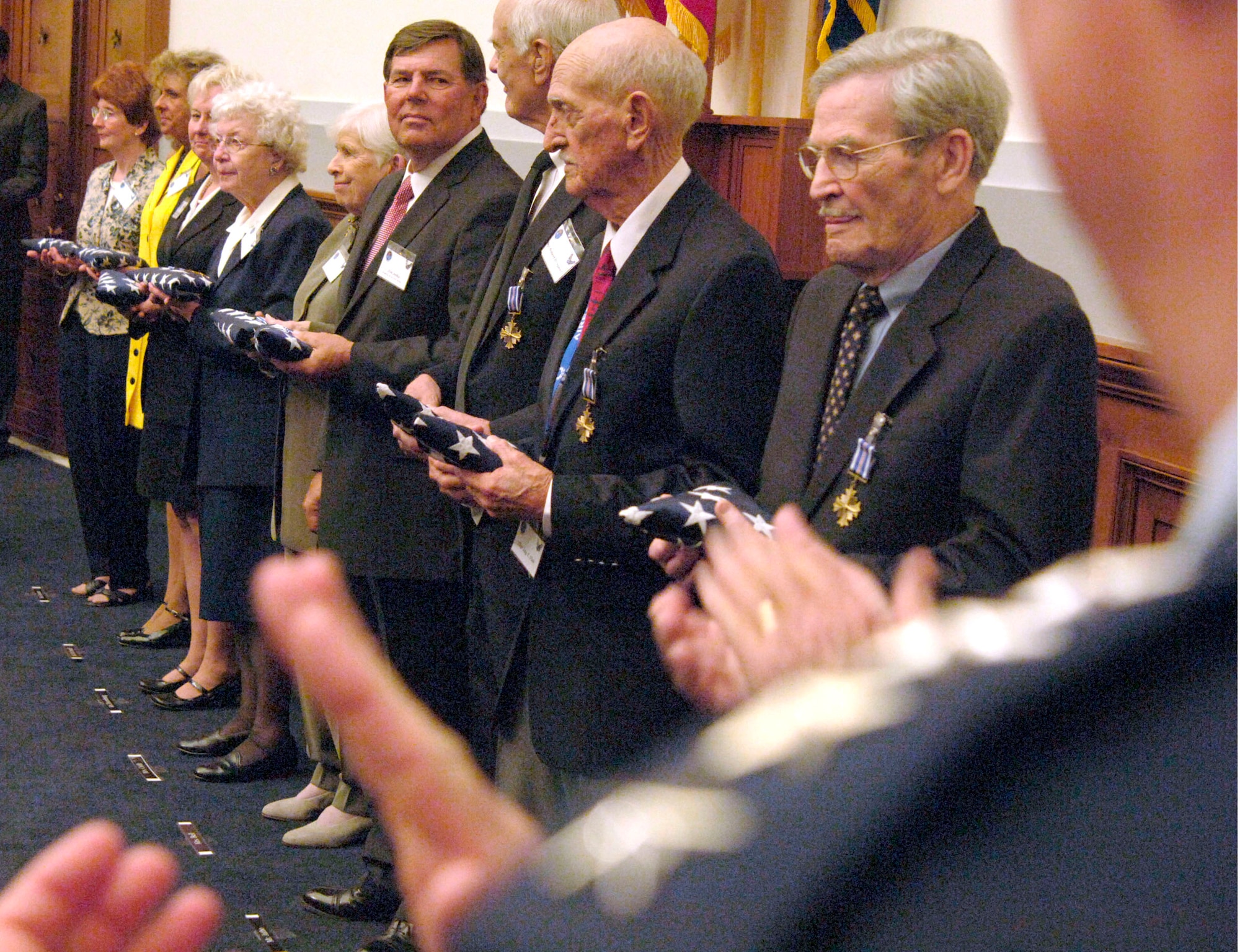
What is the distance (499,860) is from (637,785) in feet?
0.20

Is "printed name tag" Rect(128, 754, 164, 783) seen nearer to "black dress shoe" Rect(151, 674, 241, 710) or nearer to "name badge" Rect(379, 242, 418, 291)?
"black dress shoe" Rect(151, 674, 241, 710)

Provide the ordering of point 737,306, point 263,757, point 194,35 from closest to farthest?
point 737,306 < point 263,757 < point 194,35

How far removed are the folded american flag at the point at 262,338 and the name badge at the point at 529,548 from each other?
0.86 m

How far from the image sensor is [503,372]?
9.43ft

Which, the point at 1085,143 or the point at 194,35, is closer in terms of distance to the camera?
the point at 1085,143

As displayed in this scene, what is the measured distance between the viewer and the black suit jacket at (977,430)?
1807mm

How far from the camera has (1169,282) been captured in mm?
317

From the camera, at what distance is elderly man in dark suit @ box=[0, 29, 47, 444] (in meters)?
6.78

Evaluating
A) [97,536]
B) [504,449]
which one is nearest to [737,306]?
[504,449]

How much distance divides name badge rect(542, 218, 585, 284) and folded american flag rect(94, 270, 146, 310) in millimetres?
1688

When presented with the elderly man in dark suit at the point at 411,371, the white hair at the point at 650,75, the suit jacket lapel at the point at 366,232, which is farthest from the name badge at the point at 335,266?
the white hair at the point at 650,75

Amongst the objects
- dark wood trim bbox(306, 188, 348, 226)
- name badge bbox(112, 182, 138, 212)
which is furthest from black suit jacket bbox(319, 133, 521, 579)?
dark wood trim bbox(306, 188, 348, 226)

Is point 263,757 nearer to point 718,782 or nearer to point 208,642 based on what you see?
point 208,642

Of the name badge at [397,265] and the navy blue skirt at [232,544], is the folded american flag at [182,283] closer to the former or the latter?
the navy blue skirt at [232,544]
